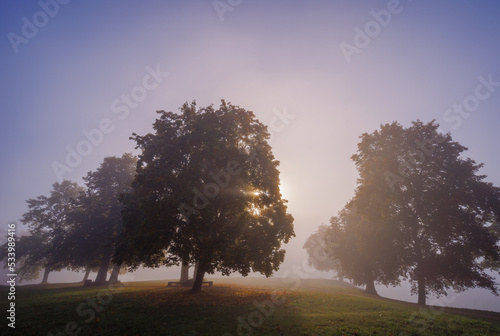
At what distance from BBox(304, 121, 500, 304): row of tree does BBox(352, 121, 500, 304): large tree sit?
85 mm

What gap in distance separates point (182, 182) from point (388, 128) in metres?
27.8

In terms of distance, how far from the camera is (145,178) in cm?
1806

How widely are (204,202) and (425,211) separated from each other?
83.2ft

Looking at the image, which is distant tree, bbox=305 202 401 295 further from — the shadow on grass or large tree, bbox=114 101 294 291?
the shadow on grass

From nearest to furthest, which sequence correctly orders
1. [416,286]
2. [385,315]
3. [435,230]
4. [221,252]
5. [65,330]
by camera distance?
[65,330]
[385,315]
[221,252]
[435,230]
[416,286]

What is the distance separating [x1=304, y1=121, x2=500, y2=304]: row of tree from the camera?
25359 millimetres

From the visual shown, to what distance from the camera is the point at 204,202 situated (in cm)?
1734

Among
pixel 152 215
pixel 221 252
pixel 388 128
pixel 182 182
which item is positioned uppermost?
pixel 388 128

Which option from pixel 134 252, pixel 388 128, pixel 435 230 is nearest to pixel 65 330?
pixel 134 252

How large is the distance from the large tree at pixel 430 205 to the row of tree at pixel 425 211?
9cm

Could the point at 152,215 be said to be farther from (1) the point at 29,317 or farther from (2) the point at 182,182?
(1) the point at 29,317

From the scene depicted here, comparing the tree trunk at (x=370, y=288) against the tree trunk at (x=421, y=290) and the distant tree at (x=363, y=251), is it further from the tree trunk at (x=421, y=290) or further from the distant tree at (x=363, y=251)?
the tree trunk at (x=421, y=290)

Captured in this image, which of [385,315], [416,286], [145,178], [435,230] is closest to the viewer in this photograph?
[385,315]

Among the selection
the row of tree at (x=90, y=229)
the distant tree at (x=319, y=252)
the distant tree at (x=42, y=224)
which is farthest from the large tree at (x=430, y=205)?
the distant tree at (x=42, y=224)
